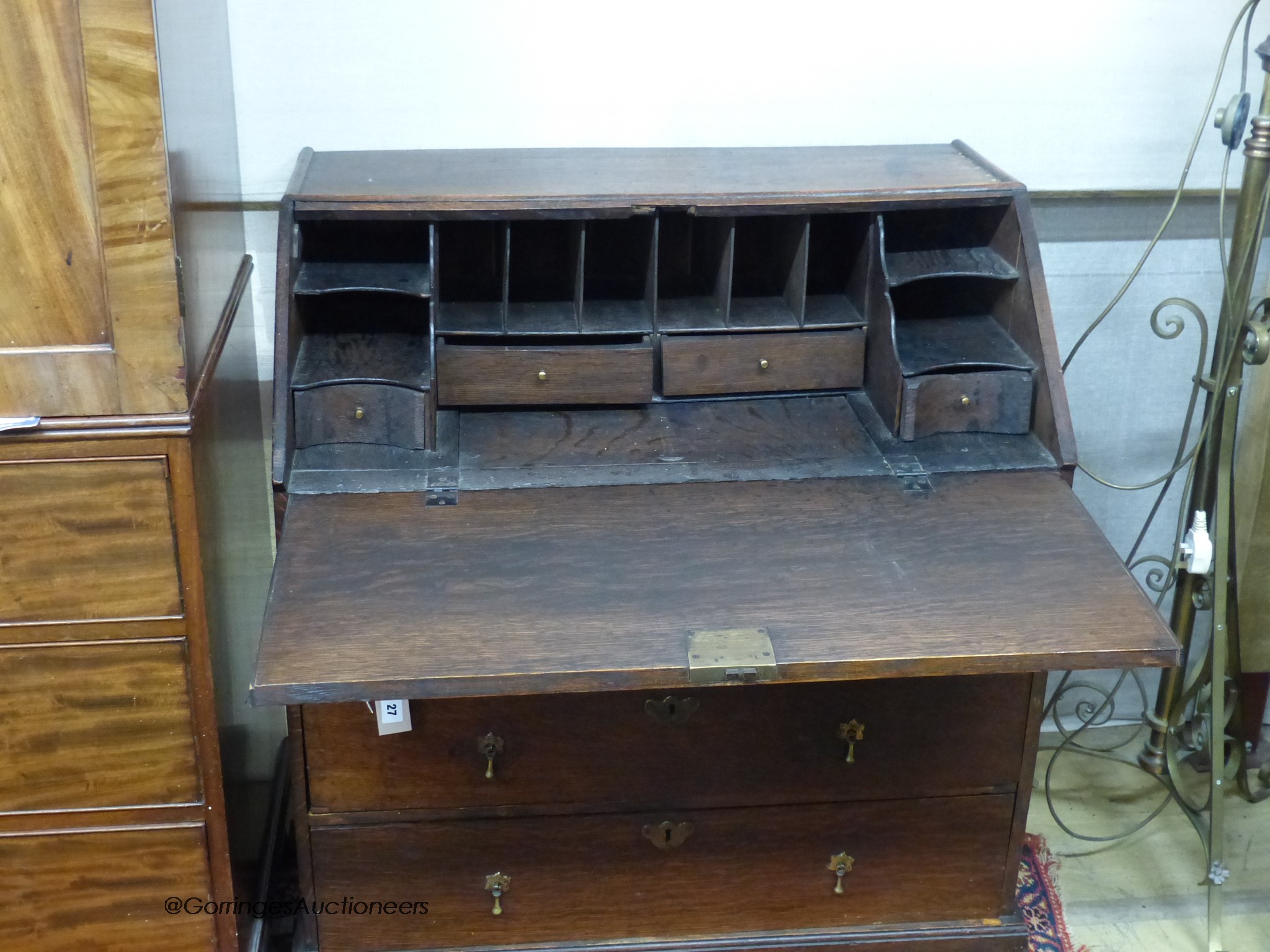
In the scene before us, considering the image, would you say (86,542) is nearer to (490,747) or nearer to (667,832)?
(490,747)

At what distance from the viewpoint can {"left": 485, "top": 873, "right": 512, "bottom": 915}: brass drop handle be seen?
1.88 meters

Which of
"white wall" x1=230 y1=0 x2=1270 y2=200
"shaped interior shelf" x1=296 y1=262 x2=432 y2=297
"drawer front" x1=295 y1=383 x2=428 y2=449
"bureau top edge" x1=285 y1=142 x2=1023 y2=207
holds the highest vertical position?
"white wall" x1=230 y1=0 x2=1270 y2=200

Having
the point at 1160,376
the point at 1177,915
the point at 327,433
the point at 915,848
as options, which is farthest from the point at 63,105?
the point at 1177,915

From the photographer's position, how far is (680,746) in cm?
182

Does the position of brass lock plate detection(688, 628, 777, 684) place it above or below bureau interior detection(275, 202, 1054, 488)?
below

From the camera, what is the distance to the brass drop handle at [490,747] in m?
1.77

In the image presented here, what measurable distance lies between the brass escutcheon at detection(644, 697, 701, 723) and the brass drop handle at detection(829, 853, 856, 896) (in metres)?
0.34

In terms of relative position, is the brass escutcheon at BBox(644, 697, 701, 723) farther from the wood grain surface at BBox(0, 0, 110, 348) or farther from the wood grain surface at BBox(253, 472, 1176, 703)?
the wood grain surface at BBox(0, 0, 110, 348)

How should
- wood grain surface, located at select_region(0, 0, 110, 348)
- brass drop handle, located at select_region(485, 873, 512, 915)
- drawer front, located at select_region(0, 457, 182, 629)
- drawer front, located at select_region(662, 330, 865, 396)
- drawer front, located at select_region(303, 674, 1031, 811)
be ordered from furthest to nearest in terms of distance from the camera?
drawer front, located at select_region(662, 330, 865, 396)
brass drop handle, located at select_region(485, 873, 512, 915)
drawer front, located at select_region(303, 674, 1031, 811)
drawer front, located at select_region(0, 457, 182, 629)
wood grain surface, located at select_region(0, 0, 110, 348)

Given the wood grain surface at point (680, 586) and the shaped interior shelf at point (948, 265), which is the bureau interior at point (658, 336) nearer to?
the shaped interior shelf at point (948, 265)

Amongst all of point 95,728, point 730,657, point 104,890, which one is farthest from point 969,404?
point 104,890

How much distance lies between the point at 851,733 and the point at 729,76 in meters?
1.11

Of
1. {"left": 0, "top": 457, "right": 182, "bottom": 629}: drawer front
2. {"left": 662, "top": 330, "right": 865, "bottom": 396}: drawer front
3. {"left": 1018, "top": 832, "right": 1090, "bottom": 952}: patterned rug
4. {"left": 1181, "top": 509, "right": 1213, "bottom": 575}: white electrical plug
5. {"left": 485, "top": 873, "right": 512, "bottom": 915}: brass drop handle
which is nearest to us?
{"left": 0, "top": 457, "right": 182, "bottom": 629}: drawer front

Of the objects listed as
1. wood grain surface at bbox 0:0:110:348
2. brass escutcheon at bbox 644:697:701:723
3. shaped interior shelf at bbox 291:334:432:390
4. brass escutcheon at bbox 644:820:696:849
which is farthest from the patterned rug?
wood grain surface at bbox 0:0:110:348
